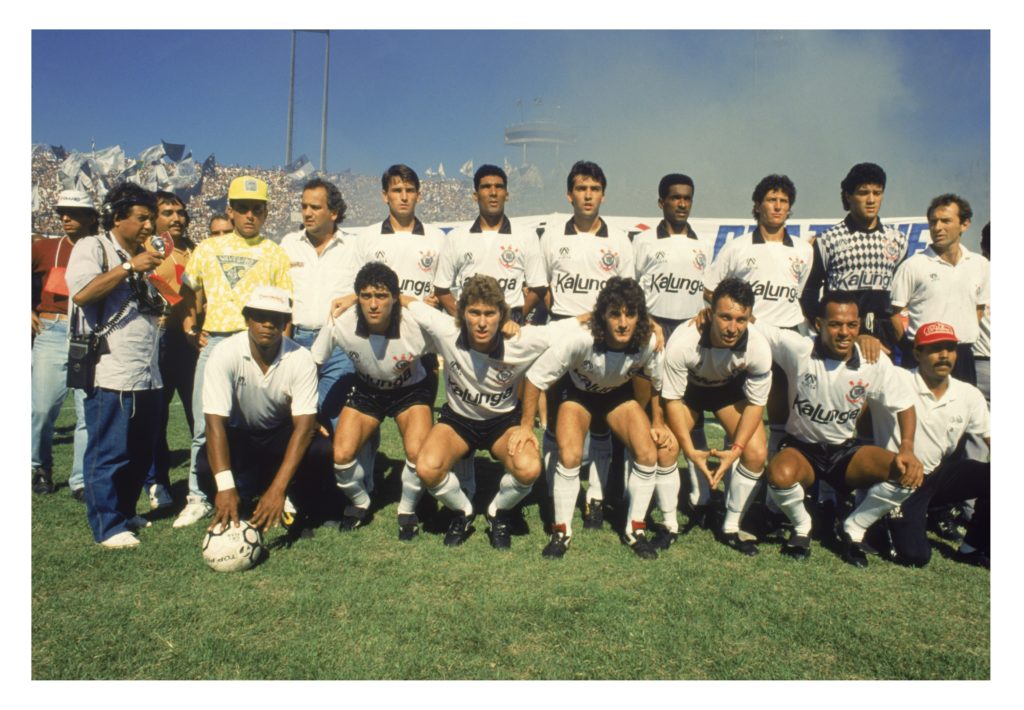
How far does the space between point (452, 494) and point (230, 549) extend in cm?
133

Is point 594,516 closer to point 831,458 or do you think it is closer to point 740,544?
point 740,544

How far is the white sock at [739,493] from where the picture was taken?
4.15m

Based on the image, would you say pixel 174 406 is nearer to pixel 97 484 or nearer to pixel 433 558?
pixel 97 484

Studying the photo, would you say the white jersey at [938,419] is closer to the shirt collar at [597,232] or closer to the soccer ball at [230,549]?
the shirt collar at [597,232]

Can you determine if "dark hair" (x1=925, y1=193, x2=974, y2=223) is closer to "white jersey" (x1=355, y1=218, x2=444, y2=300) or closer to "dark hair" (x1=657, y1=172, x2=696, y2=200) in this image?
"dark hair" (x1=657, y1=172, x2=696, y2=200)

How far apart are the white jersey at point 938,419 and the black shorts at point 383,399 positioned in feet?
9.93

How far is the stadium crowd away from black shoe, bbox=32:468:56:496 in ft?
0.08

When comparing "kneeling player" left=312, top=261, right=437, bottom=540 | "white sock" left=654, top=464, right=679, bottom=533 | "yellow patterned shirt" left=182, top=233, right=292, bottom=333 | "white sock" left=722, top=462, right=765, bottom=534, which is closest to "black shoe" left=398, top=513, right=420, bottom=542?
"kneeling player" left=312, top=261, right=437, bottom=540

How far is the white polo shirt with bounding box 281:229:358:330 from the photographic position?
4.91m

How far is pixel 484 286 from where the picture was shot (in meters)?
3.91

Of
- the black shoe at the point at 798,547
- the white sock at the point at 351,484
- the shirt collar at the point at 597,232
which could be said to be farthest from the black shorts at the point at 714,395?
the white sock at the point at 351,484

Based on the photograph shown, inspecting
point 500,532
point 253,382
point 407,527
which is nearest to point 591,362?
point 500,532

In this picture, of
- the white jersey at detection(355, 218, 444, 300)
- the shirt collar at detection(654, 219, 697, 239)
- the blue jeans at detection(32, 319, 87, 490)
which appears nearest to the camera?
the blue jeans at detection(32, 319, 87, 490)

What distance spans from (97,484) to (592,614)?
117 inches
